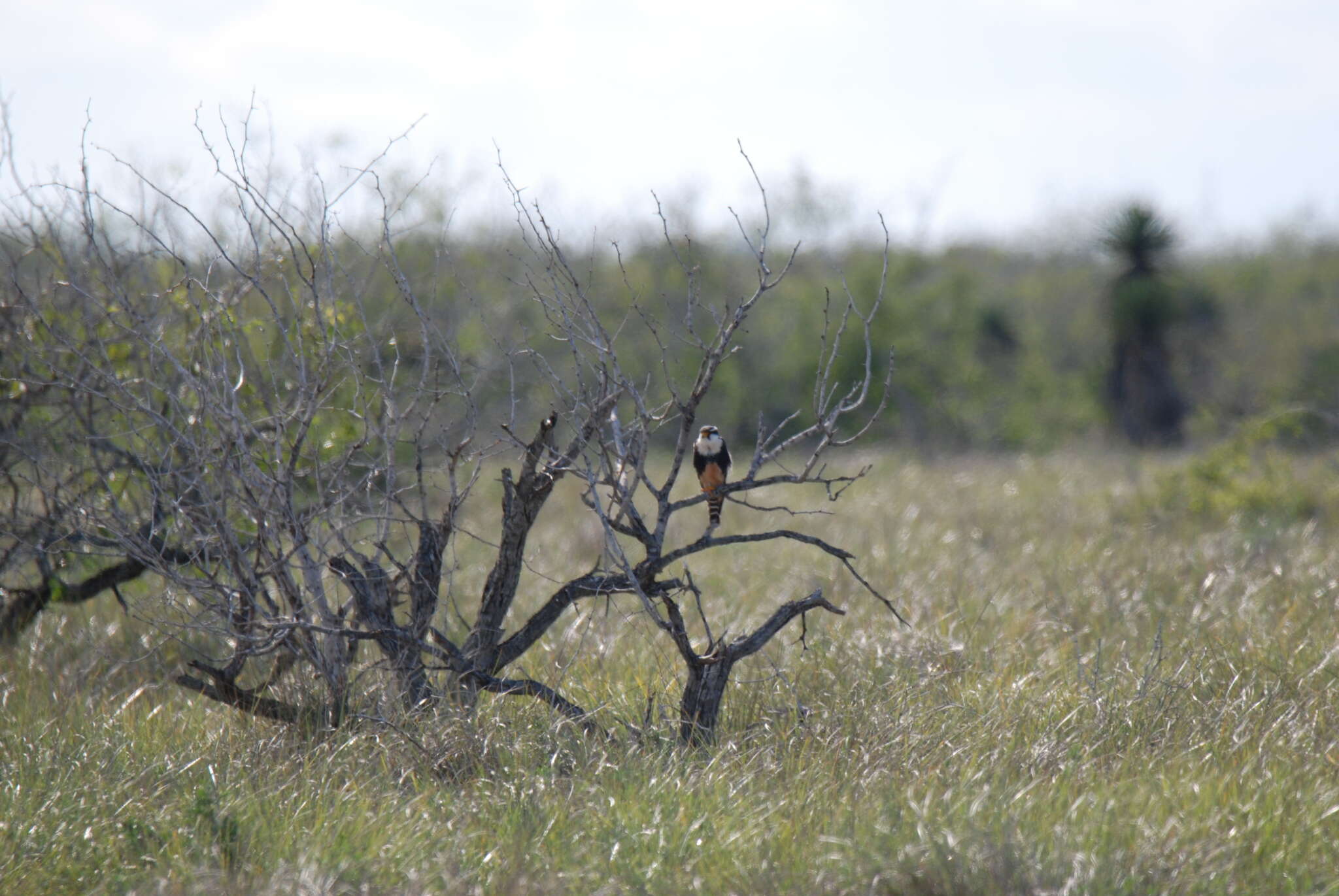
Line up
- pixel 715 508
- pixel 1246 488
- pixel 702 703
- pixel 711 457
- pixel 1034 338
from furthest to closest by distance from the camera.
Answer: pixel 1034 338 < pixel 1246 488 < pixel 711 457 < pixel 715 508 < pixel 702 703

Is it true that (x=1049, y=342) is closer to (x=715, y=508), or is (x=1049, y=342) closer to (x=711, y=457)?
(x=711, y=457)

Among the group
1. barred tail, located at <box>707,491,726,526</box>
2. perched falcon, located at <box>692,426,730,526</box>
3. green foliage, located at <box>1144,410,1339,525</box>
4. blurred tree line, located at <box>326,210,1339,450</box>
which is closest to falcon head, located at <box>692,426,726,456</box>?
perched falcon, located at <box>692,426,730,526</box>

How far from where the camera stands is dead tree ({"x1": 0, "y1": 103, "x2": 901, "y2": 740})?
3.73 meters

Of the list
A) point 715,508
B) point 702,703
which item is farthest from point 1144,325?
point 702,703

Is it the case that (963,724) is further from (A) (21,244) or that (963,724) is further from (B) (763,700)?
(A) (21,244)

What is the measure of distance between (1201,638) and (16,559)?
5.82 meters

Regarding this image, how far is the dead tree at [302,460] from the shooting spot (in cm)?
373

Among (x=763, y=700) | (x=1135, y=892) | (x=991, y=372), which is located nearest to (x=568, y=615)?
(x=763, y=700)

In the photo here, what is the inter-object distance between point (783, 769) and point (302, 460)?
312 centimetres

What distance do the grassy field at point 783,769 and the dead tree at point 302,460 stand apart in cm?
33

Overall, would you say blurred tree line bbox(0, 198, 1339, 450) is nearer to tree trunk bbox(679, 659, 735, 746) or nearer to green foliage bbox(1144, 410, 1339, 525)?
green foliage bbox(1144, 410, 1339, 525)

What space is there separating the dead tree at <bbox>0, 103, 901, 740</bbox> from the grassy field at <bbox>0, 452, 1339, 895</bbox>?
33 cm

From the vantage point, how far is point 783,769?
3801mm

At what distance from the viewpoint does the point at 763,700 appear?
175 inches
